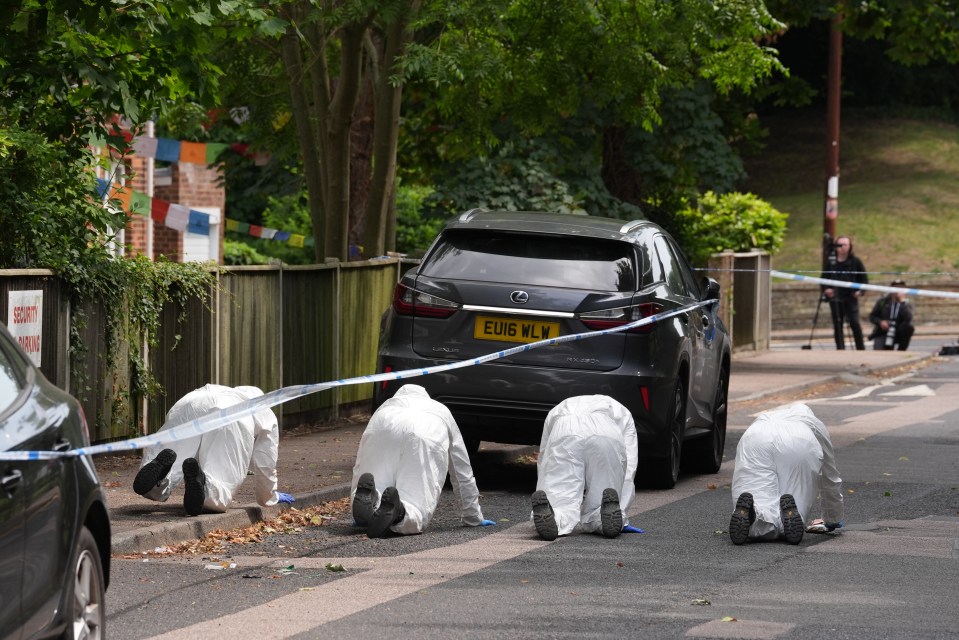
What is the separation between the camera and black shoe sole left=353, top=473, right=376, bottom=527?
8.61 metres

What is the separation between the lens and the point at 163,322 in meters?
12.5

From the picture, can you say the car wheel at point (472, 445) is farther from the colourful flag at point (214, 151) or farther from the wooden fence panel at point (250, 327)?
the colourful flag at point (214, 151)

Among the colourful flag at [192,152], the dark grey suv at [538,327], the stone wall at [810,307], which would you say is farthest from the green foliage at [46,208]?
the stone wall at [810,307]

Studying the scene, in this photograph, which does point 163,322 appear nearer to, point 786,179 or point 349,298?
point 349,298

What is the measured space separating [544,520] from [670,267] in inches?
136

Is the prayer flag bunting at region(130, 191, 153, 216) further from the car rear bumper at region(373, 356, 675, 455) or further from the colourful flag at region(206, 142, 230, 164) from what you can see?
the car rear bumper at region(373, 356, 675, 455)

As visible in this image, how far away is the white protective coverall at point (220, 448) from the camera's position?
8906 millimetres

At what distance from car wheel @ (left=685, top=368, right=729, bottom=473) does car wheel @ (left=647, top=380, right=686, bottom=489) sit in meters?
1.06

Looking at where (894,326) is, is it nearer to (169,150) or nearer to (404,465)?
(169,150)

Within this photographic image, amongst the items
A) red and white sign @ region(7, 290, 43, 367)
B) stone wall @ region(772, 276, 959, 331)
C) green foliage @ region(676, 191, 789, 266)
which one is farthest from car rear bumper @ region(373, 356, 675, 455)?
stone wall @ region(772, 276, 959, 331)

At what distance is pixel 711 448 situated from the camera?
1221 cm

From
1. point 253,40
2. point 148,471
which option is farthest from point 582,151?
point 148,471

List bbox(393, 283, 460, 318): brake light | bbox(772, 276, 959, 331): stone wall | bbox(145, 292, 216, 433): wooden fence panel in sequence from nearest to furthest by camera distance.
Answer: bbox(393, 283, 460, 318): brake light, bbox(145, 292, 216, 433): wooden fence panel, bbox(772, 276, 959, 331): stone wall

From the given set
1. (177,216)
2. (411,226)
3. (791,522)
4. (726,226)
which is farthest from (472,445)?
(411,226)
